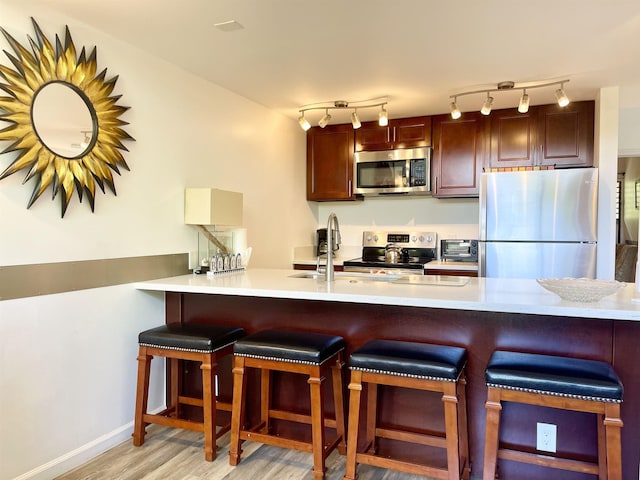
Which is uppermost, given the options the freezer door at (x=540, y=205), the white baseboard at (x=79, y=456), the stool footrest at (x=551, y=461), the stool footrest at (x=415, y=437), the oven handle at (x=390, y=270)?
the freezer door at (x=540, y=205)

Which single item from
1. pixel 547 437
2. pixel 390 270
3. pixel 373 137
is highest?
pixel 373 137

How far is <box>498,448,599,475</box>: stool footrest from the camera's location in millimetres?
1797

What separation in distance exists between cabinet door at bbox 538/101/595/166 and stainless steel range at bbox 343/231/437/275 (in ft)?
4.16

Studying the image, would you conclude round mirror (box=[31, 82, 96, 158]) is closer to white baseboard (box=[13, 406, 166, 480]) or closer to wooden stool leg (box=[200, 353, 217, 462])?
wooden stool leg (box=[200, 353, 217, 462])

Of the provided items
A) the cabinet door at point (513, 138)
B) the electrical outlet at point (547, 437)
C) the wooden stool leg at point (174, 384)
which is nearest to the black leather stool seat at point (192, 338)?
the wooden stool leg at point (174, 384)

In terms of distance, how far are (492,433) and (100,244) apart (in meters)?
2.02

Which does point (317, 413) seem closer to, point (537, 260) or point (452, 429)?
point (452, 429)

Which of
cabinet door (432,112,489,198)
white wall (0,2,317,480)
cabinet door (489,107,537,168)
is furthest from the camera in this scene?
cabinet door (432,112,489,198)

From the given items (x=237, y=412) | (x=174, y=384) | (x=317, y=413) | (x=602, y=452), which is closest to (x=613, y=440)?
(x=602, y=452)

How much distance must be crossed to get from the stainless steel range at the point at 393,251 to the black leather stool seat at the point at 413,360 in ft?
6.54

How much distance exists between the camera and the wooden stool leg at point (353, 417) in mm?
1910

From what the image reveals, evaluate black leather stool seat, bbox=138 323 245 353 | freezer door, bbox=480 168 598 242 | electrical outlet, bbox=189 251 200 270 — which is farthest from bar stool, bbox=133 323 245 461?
freezer door, bbox=480 168 598 242

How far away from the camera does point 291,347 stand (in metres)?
2.03

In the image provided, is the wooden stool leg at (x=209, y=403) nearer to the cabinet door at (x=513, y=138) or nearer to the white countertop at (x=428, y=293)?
the white countertop at (x=428, y=293)
